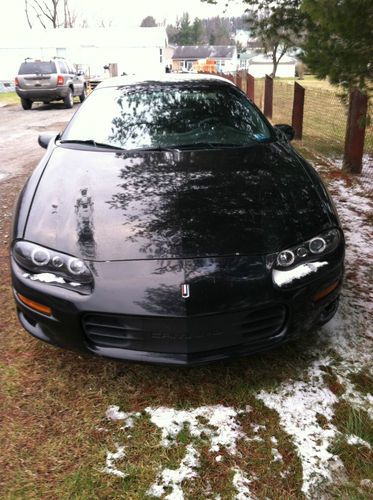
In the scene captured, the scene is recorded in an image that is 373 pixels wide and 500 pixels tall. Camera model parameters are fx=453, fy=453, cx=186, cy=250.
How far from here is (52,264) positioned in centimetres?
212

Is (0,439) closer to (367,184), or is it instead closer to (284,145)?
(284,145)

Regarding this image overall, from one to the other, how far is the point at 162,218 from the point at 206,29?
114168mm

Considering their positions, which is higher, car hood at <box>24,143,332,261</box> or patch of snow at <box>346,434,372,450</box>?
car hood at <box>24,143,332,261</box>

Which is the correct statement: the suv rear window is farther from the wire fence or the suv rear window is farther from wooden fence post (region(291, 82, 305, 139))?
wooden fence post (region(291, 82, 305, 139))

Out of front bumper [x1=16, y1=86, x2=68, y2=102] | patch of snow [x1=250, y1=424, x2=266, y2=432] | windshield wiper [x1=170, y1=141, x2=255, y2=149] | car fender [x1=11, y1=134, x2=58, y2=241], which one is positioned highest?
windshield wiper [x1=170, y1=141, x2=255, y2=149]

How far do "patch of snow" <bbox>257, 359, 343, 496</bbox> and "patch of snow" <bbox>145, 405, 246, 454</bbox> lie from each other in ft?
0.69

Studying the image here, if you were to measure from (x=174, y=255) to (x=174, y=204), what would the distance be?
0.42 meters

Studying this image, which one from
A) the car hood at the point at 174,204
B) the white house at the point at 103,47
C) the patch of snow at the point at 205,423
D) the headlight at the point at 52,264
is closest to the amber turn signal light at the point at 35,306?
the headlight at the point at 52,264

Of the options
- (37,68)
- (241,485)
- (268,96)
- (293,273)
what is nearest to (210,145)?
(293,273)

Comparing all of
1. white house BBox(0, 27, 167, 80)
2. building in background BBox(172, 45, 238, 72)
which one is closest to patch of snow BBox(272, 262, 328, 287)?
white house BBox(0, 27, 167, 80)

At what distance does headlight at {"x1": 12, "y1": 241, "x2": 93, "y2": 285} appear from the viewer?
2.07 m

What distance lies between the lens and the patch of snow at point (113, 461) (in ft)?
6.05

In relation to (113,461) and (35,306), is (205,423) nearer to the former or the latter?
(113,461)

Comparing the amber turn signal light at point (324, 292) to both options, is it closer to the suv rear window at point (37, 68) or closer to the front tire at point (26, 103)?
the suv rear window at point (37, 68)
